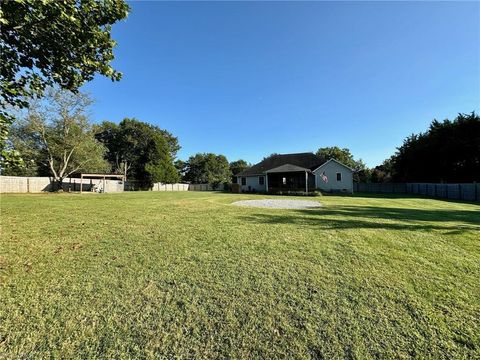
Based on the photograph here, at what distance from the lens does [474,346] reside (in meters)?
2.31

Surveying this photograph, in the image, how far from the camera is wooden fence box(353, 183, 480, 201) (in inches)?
767

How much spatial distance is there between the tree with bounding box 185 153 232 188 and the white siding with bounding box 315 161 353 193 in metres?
29.9

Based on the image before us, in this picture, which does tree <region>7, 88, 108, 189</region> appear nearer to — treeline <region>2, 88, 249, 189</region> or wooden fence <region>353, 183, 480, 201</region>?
treeline <region>2, 88, 249, 189</region>

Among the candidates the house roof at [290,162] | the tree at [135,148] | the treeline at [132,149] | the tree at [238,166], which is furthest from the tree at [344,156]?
the tree at [135,148]

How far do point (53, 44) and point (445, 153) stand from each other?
3805 centimetres

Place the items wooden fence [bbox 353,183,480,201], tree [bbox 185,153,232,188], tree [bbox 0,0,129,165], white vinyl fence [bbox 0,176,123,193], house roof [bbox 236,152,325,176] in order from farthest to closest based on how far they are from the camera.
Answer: tree [bbox 185,153,232,188], house roof [bbox 236,152,325,176], white vinyl fence [bbox 0,176,123,193], wooden fence [bbox 353,183,480,201], tree [bbox 0,0,129,165]

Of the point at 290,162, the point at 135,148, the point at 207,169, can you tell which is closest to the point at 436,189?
the point at 290,162

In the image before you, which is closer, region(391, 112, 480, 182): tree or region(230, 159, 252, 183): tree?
region(391, 112, 480, 182): tree

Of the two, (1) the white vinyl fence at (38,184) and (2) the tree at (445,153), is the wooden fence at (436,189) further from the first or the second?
(1) the white vinyl fence at (38,184)

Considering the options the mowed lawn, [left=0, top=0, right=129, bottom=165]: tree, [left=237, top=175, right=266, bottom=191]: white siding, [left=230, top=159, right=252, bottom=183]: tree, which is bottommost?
the mowed lawn

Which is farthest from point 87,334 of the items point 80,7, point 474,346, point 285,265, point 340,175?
point 340,175

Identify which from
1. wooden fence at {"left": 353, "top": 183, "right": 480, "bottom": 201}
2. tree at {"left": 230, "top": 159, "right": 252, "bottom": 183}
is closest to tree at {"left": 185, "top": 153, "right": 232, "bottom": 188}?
tree at {"left": 230, "top": 159, "right": 252, "bottom": 183}

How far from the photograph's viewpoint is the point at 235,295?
3.09 meters

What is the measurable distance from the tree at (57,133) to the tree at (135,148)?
656 inches
